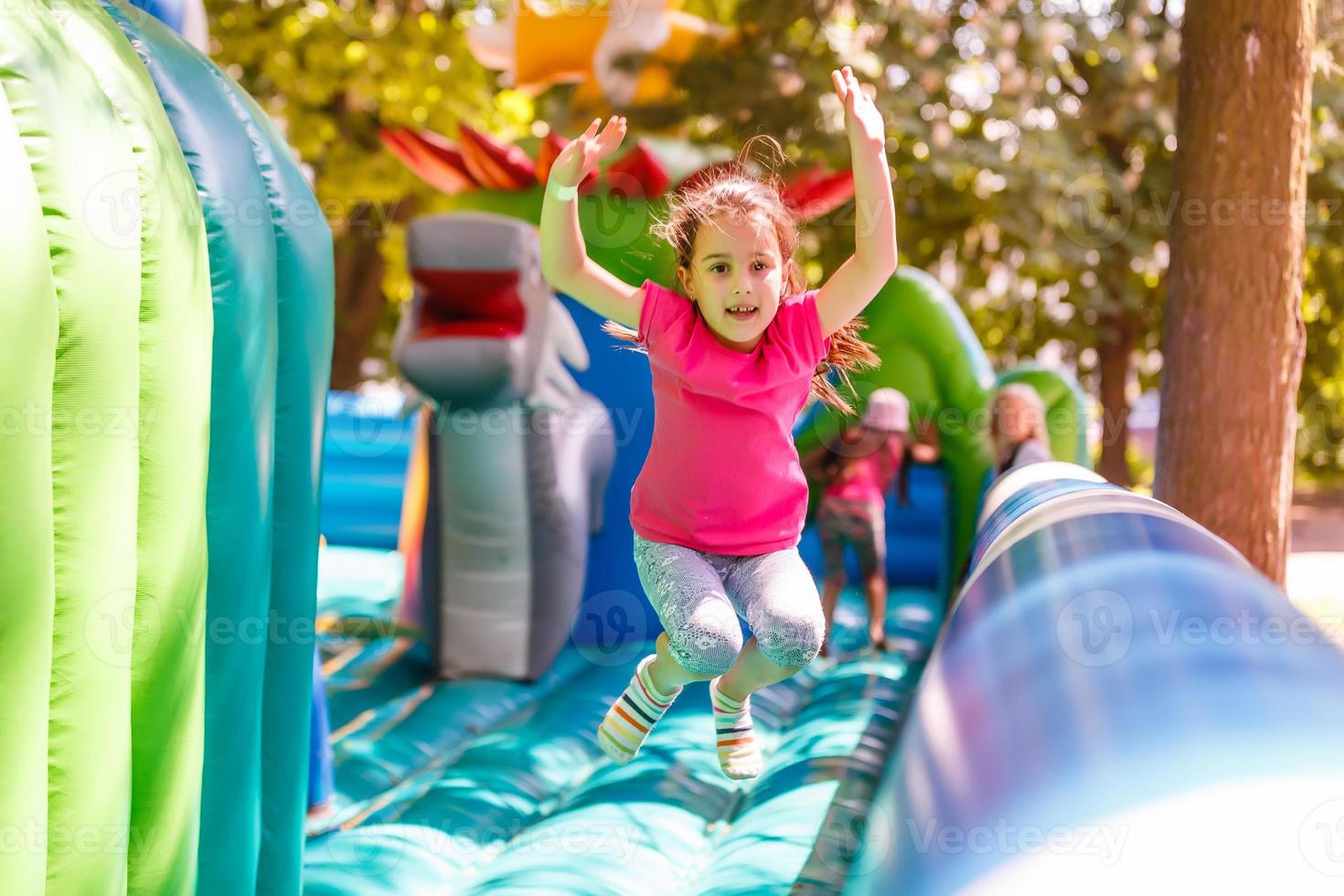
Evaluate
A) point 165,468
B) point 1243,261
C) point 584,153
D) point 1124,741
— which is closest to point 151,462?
point 165,468

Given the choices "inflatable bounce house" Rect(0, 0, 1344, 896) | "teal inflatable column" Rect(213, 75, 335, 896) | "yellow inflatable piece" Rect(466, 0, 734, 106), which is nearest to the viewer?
"inflatable bounce house" Rect(0, 0, 1344, 896)

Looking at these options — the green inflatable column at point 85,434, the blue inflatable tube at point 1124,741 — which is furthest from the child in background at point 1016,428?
the green inflatable column at point 85,434

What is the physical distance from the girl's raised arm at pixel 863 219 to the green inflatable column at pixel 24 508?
37.3 inches

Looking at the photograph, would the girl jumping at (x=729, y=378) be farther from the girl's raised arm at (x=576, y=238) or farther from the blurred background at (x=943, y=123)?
the blurred background at (x=943, y=123)

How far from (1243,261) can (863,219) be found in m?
2.11

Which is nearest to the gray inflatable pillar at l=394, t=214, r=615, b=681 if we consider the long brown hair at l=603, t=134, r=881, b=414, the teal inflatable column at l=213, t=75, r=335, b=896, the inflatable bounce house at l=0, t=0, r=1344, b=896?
the inflatable bounce house at l=0, t=0, r=1344, b=896

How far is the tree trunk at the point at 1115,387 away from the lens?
916 cm

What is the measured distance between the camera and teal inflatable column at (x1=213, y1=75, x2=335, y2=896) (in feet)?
7.71

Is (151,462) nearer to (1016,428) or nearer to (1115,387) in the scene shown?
(1016,428)

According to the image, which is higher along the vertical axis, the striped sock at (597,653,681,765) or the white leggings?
the white leggings

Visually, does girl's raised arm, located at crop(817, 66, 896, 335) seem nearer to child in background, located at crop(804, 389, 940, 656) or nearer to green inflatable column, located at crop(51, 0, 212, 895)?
green inflatable column, located at crop(51, 0, 212, 895)

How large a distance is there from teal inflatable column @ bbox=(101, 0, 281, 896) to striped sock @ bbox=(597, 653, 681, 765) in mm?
686

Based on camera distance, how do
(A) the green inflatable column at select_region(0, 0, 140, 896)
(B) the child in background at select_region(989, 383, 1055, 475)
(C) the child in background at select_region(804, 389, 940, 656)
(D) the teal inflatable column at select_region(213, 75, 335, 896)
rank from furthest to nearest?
(B) the child in background at select_region(989, 383, 1055, 475), (C) the child in background at select_region(804, 389, 940, 656), (D) the teal inflatable column at select_region(213, 75, 335, 896), (A) the green inflatable column at select_region(0, 0, 140, 896)

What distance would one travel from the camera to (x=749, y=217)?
1.71 metres
